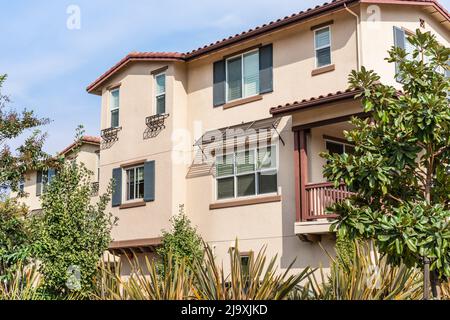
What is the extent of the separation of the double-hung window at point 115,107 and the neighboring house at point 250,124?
0.04 m

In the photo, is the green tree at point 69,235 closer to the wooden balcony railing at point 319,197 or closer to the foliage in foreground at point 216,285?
the foliage in foreground at point 216,285

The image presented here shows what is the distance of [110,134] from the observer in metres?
25.1

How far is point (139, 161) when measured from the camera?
76.9 feet

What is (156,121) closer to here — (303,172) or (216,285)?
(303,172)

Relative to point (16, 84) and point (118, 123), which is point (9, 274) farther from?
point (118, 123)

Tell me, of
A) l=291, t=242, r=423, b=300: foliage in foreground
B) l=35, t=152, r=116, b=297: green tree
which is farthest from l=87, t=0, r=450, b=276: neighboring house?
l=291, t=242, r=423, b=300: foliage in foreground

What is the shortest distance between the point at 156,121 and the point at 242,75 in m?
3.75

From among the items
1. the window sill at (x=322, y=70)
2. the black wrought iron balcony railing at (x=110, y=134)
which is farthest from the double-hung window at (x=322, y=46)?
the black wrought iron balcony railing at (x=110, y=134)

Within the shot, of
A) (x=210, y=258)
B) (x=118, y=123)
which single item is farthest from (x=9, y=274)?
(x=118, y=123)

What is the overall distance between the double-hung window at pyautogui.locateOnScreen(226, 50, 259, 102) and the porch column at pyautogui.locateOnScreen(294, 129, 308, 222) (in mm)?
2894

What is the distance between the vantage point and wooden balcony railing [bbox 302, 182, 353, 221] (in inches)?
680

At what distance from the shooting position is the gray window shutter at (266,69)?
20.3 meters

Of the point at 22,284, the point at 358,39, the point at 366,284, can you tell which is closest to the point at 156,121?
the point at 358,39

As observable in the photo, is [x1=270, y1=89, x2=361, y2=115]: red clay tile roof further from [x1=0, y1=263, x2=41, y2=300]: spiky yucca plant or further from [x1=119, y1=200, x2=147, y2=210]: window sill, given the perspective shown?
[x1=0, y1=263, x2=41, y2=300]: spiky yucca plant
